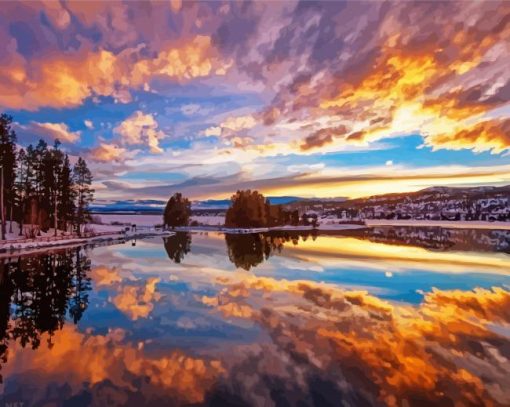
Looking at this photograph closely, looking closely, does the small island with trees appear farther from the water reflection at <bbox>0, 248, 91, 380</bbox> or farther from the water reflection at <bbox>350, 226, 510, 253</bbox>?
the water reflection at <bbox>0, 248, 91, 380</bbox>

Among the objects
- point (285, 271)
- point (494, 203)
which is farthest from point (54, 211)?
point (494, 203)

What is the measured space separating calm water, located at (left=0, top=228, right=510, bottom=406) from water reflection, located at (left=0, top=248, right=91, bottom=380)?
0.08 m

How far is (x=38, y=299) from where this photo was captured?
14492mm

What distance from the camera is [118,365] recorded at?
838 cm

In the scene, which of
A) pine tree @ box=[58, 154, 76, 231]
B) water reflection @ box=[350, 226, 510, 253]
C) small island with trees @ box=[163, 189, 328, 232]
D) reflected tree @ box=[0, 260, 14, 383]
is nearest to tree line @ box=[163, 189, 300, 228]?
small island with trees @ box=[163, 189, 328, 232]

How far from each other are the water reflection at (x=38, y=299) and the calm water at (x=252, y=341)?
0.25ft

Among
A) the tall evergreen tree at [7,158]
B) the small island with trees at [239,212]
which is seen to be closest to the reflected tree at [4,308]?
the tall evergreen tree at [7,158]

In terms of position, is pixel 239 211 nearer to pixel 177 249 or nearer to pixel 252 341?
pixel 177 249

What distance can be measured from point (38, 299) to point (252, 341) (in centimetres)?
884

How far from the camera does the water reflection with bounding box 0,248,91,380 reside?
1064cm

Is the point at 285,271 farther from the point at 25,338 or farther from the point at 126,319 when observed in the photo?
the point at 25,338

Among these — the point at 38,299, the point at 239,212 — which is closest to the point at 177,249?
the point at 38,299

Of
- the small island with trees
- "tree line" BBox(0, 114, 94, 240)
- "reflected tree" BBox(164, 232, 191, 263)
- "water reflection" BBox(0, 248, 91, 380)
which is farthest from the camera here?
the small island with trees

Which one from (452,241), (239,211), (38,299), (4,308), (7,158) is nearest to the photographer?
(4,308)
